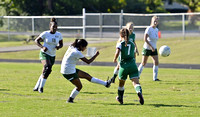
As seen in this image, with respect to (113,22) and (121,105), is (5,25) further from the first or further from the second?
(121,105)

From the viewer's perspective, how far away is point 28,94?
44.3 feet

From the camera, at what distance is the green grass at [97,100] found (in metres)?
10.3

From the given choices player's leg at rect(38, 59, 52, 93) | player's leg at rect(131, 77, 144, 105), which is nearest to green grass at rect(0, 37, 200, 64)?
player's leg at rect(38, 59, 52, 93)

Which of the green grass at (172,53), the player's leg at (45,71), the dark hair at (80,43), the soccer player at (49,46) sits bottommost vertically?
the green grass at (172,53)

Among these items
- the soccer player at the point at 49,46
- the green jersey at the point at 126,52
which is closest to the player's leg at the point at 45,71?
the soccer player at the point at 49,46

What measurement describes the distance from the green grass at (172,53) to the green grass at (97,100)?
11498 millimetres

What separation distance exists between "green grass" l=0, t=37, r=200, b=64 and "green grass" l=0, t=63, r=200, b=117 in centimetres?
1150

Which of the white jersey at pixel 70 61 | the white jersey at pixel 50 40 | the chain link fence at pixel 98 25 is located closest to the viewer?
the white jersey at pixel 70 61

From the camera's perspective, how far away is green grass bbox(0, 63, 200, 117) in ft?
33.9

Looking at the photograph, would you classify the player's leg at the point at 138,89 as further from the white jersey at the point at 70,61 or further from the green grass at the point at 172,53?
the green grass at the point at 172,53

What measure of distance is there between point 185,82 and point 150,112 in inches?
271

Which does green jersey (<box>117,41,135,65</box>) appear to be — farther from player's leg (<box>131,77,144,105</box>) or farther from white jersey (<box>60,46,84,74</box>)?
white jersey (<box>60,46,84,74</box>)

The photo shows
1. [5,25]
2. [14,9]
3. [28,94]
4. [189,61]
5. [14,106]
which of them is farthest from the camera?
[14,9]

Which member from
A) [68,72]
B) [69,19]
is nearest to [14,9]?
[69,19]
